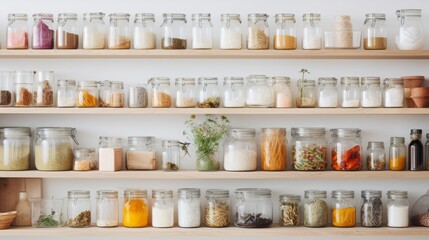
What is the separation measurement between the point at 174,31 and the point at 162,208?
0.87 meters

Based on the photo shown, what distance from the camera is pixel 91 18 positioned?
3875mm

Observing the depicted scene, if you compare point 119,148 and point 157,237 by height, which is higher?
point 119,148

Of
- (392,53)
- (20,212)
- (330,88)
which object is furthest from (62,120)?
(392,53)

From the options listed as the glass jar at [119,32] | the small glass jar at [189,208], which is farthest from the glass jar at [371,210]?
the glass jar at [119,32]

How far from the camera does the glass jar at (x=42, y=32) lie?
3848 mm

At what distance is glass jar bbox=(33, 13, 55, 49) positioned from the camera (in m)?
3.85

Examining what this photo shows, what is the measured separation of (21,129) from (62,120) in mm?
221

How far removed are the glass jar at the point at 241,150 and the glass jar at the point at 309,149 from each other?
201mm

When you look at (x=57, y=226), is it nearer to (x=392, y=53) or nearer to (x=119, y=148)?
(x=119, y=148)

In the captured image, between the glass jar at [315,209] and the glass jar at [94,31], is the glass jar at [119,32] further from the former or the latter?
the glass jar at [315,209]

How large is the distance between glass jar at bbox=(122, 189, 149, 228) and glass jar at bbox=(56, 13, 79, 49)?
0.77 meters

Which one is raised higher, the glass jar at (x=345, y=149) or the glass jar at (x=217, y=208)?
the glass jar at (x=345, y=149)

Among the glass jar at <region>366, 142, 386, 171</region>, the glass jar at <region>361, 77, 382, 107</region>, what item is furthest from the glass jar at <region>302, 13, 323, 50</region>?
the glass jar at <region>366, 142, 386, 171</region>

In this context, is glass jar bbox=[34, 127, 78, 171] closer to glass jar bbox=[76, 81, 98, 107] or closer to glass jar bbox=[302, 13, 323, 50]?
glass jar bbox=[76, 81, 98, 107]
